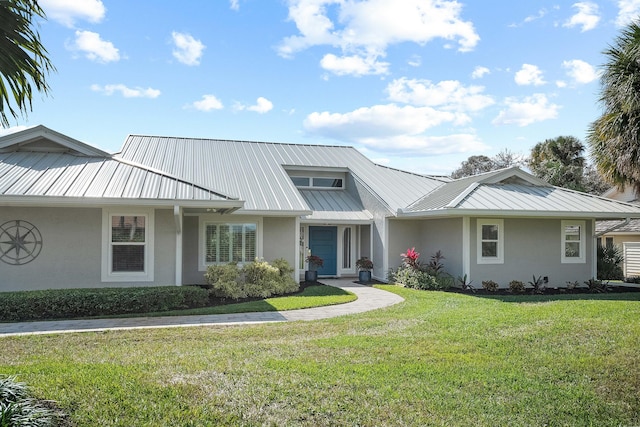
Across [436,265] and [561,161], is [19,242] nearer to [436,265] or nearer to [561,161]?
[436,265]

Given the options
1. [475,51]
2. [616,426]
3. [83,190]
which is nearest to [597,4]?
[475,51]

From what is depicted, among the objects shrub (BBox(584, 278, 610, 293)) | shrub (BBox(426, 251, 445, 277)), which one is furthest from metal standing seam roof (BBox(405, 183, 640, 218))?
shrub (BBox(584, 278, 610, 293))

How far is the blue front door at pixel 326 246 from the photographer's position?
63.2ft

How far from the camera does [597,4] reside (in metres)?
10.9

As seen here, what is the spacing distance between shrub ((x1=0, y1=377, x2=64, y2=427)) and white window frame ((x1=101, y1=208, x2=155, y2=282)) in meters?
7.60

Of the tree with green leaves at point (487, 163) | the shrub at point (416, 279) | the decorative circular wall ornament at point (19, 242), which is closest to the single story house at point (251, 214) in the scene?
the decorative circular wall ornament at point (19, 242)

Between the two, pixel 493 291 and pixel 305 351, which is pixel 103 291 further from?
pixel 493 291

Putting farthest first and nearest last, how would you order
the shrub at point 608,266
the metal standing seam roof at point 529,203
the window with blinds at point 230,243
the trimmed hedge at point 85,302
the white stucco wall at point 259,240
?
the shrub at point 608,266 < the window with blinds at point 230,243 < the white stucco wall at point 259,240 < the metal standing seam roof at point 529,203 < the trimmed hedge at point 85,302

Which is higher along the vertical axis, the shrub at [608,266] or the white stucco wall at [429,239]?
the white stucco wall at [429,239]

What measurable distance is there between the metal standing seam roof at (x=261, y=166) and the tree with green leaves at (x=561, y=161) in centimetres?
996

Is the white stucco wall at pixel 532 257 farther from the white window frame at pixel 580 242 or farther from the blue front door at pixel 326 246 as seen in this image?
the blue front door at pixel 326 246

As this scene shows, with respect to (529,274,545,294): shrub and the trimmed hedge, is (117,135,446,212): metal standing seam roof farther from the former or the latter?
(529,274,545,294): shrub

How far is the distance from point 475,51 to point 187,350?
494 inches

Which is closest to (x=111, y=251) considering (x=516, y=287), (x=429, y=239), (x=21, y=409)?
(x=21, y=409)
